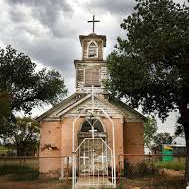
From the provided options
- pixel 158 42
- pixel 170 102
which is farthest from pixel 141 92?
pixel 158 42

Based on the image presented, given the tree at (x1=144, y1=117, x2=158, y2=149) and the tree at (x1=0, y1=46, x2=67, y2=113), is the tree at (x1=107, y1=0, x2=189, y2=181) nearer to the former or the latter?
the tree at (x1=0, y1=46, x2=67, y2=113)

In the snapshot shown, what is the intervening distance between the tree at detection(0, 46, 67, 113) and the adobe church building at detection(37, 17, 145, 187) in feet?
34.4

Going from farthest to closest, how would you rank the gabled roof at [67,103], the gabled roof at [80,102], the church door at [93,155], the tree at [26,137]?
the tree at [26,137] < the gabled roof at [67,103] < the gabled roof at [80,102] < the church door at [93,155]

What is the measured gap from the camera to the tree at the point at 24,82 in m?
35.2

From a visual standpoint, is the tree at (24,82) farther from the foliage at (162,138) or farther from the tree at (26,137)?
the foliage at (162,138)

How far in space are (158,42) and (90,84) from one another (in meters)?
9.62

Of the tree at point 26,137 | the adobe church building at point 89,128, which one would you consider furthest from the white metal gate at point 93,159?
the tree at point 26,137

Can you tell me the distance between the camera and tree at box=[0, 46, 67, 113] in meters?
35.2

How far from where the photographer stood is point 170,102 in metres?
20.2

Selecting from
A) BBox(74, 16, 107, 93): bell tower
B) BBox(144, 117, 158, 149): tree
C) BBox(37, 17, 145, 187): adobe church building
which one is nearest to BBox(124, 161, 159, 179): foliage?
BBox(37, 17, 145, 187): adobe church building

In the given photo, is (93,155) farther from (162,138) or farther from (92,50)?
(162,138)

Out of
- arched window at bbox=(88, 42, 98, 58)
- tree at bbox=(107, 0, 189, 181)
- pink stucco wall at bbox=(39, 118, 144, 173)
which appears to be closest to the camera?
tree at bbox=(107, 0, 189, 181)

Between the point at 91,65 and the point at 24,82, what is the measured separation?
1138 centimetres

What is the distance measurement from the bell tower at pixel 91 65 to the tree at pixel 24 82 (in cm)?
1032
